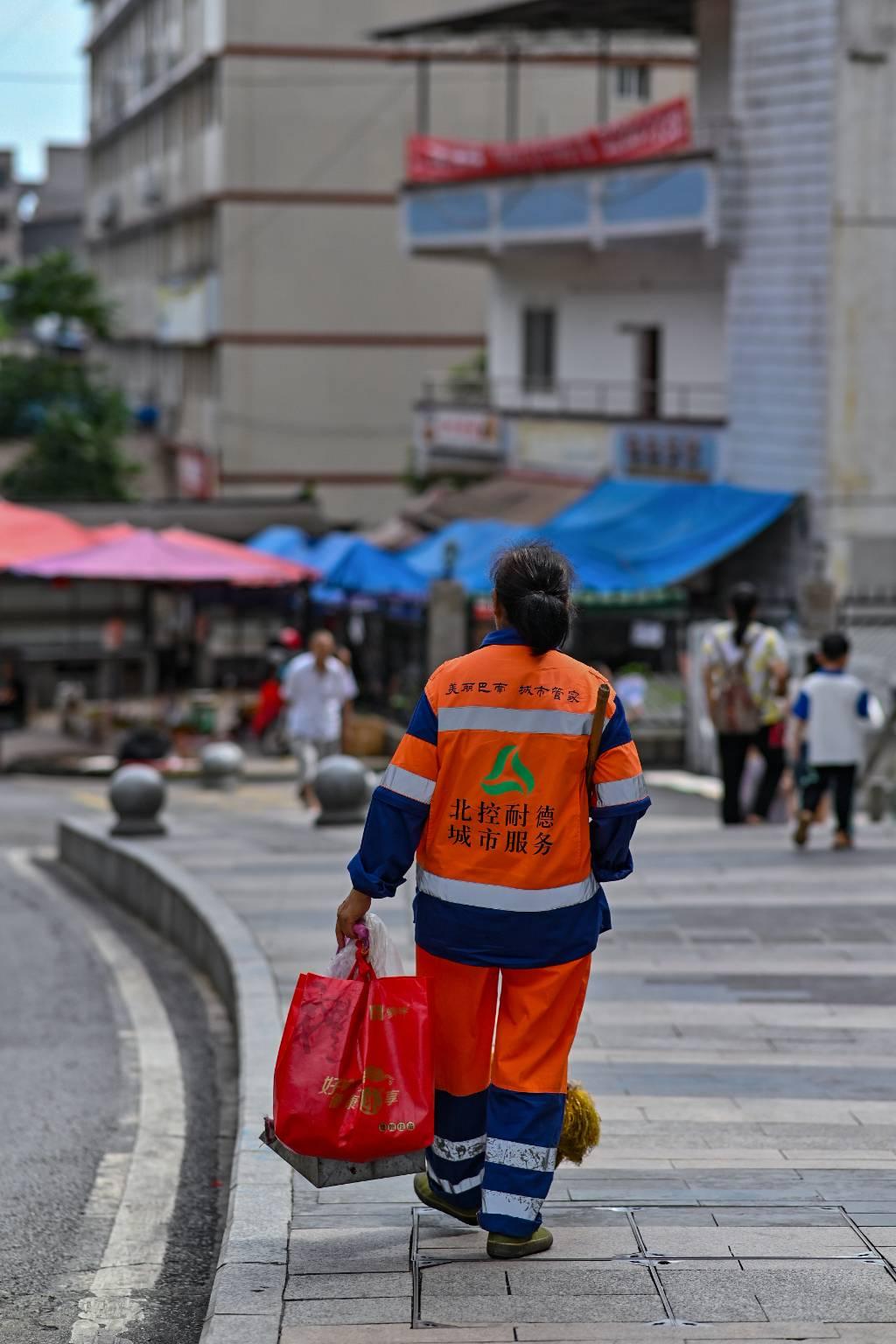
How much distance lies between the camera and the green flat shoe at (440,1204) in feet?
16.3

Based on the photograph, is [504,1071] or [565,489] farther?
[565,489]

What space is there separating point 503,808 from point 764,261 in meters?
20.4

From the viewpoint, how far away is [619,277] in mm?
30359

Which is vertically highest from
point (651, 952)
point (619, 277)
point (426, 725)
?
point (619, 277)

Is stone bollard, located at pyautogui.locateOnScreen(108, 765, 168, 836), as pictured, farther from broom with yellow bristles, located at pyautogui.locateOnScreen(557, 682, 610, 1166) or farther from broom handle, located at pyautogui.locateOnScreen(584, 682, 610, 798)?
broom handle, located at pyautogui.locateOnScreen(584, 682, 610, 798)

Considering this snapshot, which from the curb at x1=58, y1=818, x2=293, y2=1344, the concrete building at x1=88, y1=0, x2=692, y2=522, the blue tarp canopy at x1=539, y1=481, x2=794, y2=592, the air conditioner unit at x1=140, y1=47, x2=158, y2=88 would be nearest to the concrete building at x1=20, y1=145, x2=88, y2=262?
the air conditioner unit at x1=140, y1=47, x2=158, y2=88

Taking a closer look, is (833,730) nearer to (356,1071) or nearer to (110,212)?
(356,1071)

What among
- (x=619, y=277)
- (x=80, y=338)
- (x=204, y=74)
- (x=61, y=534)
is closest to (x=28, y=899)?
(x=61, y=534)

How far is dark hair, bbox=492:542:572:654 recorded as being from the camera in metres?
4.84

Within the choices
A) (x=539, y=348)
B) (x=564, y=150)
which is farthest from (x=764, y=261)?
(x=539, y=348)

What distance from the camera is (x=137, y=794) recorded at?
548 inches

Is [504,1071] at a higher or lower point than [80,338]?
lower

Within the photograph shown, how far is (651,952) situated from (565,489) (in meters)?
19.9

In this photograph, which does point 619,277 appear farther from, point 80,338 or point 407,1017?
point 80,338
